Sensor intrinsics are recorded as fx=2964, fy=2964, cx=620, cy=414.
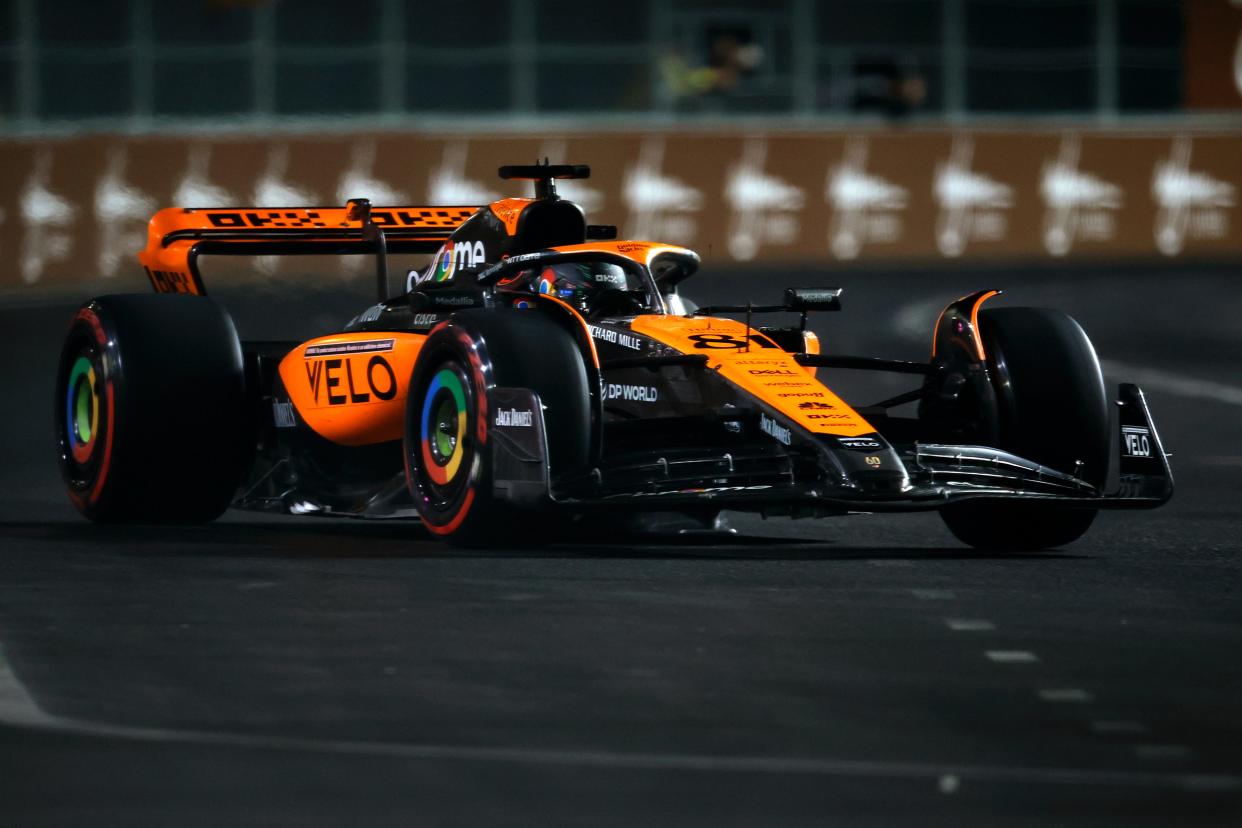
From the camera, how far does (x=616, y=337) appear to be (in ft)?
35.9

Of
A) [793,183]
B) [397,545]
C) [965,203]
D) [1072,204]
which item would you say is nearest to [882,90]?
[1072,204]

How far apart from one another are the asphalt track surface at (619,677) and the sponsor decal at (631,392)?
544 millimetres

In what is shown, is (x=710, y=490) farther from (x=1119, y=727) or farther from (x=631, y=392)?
(x=1119, y=727)

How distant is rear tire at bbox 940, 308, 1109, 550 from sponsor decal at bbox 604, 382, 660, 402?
3.90 ft

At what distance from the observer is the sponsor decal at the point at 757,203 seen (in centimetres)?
3484

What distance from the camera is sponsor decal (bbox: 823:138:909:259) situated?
3522 cm

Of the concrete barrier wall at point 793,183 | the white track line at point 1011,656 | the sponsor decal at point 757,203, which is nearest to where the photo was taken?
the white track line at point 1011,656

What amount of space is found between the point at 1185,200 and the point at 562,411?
27.8 m

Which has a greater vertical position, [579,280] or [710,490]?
[579,280]

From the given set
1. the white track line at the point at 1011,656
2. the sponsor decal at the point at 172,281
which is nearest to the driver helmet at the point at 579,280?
the sponsor decal at the point at 172,281

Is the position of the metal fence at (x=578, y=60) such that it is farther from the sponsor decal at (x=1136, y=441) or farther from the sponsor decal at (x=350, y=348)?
the sponsor decal at (x=1136, y=441)

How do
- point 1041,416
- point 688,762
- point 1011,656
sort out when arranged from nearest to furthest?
point 688,762 → point 1011,656 → point 1041,416

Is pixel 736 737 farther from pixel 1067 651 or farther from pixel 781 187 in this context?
pixel 781 187

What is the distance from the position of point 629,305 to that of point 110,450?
212 centimetres
